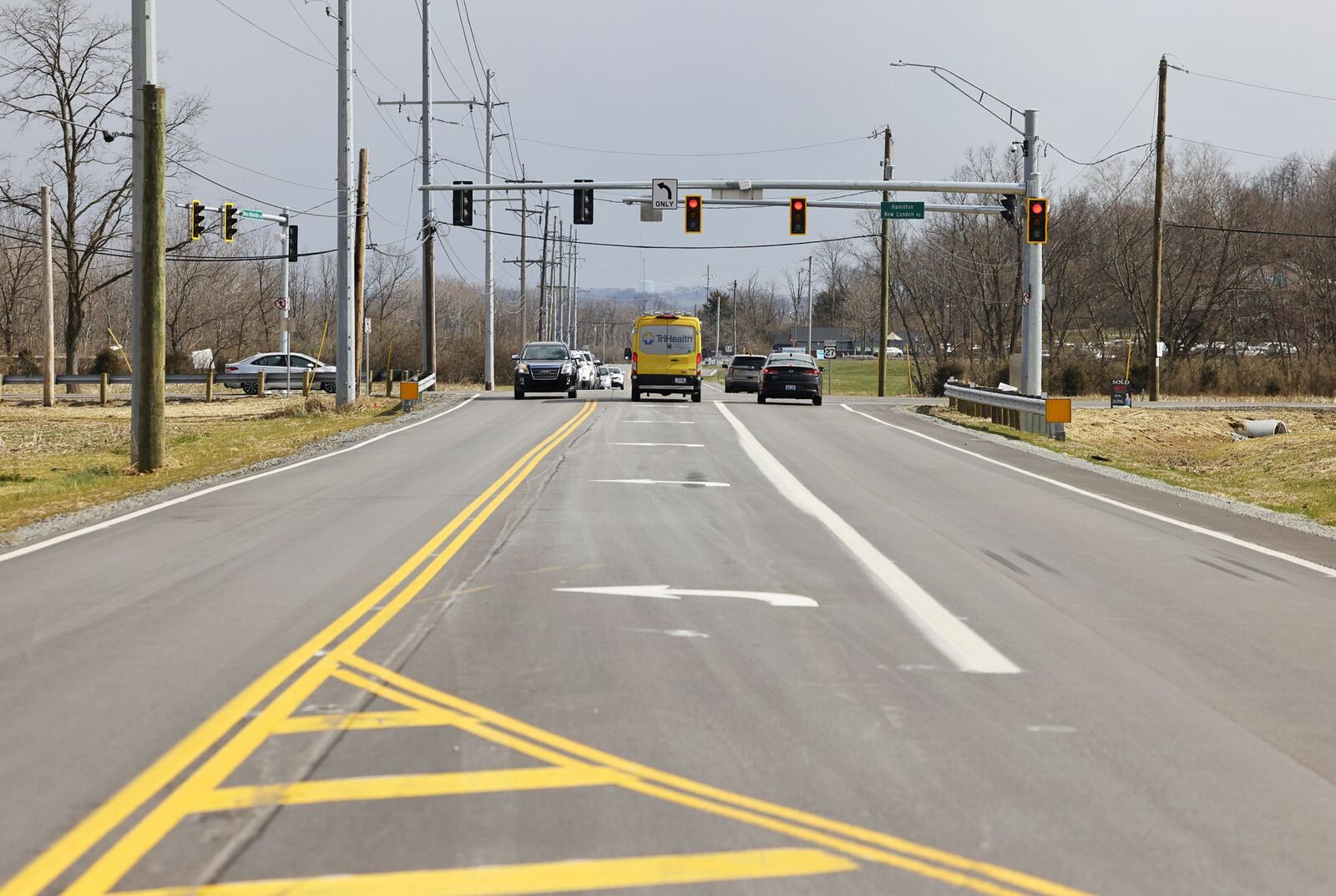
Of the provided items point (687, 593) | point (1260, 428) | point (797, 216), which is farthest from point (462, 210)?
point (687, 593)

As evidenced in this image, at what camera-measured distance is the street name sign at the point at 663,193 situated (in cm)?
3991

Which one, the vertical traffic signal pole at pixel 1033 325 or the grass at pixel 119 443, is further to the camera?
the vertical traffic signal pole at pixel 1033 325

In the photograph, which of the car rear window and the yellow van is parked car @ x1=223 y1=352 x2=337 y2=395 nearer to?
the yellow van

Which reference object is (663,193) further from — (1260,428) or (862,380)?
(862,380)

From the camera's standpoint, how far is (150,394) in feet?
67.7

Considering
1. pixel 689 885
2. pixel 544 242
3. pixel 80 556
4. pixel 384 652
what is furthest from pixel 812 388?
pixel 544 242

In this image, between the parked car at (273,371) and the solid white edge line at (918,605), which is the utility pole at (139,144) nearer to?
the solid white edge line at (918,605)

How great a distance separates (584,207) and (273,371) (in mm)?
20281

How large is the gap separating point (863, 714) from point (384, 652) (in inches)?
110

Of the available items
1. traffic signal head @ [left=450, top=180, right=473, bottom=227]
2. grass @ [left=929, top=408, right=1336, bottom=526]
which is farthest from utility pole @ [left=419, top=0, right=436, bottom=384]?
grass @ [left=929, top=408, right=1336, bottom=526]

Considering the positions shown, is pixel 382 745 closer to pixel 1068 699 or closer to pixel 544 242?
pixel 1068 699

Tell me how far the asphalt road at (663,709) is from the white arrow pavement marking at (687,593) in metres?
0.06

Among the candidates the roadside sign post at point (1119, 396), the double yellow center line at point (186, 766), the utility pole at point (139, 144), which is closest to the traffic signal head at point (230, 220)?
the utility pole at point (139, 144)

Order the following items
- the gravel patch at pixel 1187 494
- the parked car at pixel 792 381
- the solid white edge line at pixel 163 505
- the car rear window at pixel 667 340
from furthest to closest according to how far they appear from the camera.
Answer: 1. the car rear window at pixel 667 340
2. the parked car at pixel 792 381
3. the gravel patch at pixel 1187 494
4. the solid white edge line at pixel 163 505
